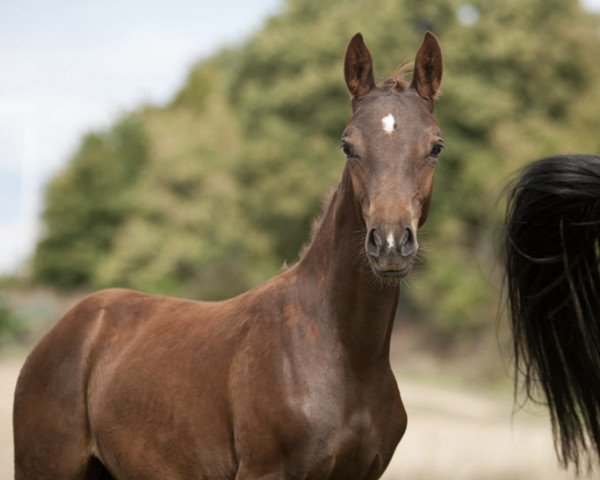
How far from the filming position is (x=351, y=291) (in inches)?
221

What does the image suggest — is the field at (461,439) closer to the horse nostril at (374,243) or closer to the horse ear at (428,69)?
the horse ear at (428,69)

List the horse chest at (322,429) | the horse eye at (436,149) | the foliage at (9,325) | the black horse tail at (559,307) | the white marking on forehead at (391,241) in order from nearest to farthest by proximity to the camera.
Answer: the white marking on forehead at (391,241)
the horse chest at (322,429)
the horse eye at (436,149)
the black horse tail at (559,307)
the foliage at (9,325)

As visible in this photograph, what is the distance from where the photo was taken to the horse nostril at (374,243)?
194 inches

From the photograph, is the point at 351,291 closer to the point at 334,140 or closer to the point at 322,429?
the point at 322,429

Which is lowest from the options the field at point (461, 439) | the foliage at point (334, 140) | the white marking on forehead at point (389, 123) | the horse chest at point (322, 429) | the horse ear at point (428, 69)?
the field at point (461, 439)

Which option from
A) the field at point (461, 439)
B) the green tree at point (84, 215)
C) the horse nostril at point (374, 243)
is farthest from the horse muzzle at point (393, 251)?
the green tree at point (84, 215)

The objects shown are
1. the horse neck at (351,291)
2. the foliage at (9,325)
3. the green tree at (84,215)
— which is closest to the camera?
the horse neck at (351,291)

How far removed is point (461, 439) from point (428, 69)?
9.72m

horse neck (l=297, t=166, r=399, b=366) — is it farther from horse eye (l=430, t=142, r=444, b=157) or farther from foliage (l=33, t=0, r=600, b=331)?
foliage (l=33, t=0, r=600, b=331)

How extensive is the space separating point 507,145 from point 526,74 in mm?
6014

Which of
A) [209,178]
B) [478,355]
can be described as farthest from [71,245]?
[478,355]

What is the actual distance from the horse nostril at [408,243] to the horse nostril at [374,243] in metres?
0.10

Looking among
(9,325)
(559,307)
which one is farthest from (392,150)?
(9,325)

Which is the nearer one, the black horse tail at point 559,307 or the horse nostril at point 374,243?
the horse nostril at point 374,243
